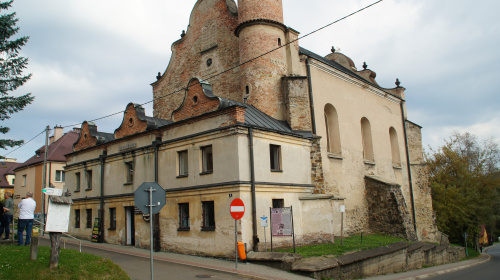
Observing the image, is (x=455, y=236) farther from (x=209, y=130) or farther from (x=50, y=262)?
(x=50, y=262)

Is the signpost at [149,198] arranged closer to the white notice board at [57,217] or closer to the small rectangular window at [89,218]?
the white notice board at [57,217]

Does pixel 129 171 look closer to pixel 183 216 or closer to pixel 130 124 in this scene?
pixel 130 124

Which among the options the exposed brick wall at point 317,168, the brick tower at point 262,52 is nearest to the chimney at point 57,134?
the brick tower at point 262,52

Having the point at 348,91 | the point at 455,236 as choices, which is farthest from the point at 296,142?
the point at 455,236

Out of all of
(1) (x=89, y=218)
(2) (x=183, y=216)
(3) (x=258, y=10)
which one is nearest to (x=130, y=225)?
(1) (x=89, y=218)

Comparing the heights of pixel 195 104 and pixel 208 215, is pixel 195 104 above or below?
above

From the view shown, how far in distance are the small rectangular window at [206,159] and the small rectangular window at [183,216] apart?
1.91m

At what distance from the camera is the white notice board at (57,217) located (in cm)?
948

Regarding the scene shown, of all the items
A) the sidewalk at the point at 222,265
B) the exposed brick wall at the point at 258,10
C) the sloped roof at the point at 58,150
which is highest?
the exposed brick wall at the point at 258,10

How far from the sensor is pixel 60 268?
9875mm

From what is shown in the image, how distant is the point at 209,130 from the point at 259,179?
291 centimetres

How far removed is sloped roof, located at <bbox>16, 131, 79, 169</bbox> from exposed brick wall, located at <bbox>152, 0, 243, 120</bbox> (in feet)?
51.3

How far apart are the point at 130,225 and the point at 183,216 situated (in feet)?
15.3

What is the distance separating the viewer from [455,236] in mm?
40312
